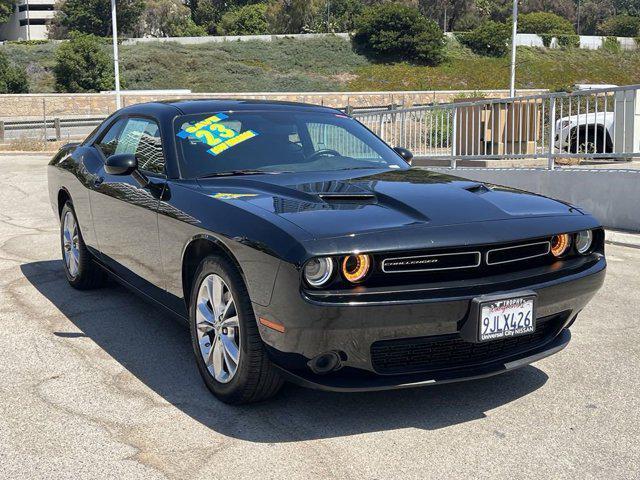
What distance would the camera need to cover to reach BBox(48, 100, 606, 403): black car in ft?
11.2

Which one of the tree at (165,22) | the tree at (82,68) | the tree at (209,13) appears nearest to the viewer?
the tree at (82,68)

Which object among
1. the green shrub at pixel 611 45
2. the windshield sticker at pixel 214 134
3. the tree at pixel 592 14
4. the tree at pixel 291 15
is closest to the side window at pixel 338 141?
the windshield sticker at pixel 214 134

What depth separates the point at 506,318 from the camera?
141 inches

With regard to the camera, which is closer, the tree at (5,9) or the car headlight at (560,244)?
the car headlight at (560,244)

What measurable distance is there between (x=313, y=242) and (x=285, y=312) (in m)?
0.33

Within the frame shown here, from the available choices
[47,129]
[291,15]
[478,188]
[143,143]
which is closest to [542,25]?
[291,15]

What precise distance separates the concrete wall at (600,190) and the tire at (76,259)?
6.18 metres

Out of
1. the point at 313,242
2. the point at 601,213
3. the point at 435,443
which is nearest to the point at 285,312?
the point at 313,242

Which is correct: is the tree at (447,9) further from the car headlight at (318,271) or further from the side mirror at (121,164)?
the car headlight at (318,271)

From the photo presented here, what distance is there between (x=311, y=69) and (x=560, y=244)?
63.5m

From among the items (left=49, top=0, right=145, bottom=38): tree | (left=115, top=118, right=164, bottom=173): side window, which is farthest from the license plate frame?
(left=49, top=0, right=145, bottom=38): tree

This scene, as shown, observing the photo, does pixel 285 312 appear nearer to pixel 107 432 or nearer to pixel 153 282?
pixel 107 432

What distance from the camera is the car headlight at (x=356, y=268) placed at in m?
3.44

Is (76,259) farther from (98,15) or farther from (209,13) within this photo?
(209,13)
